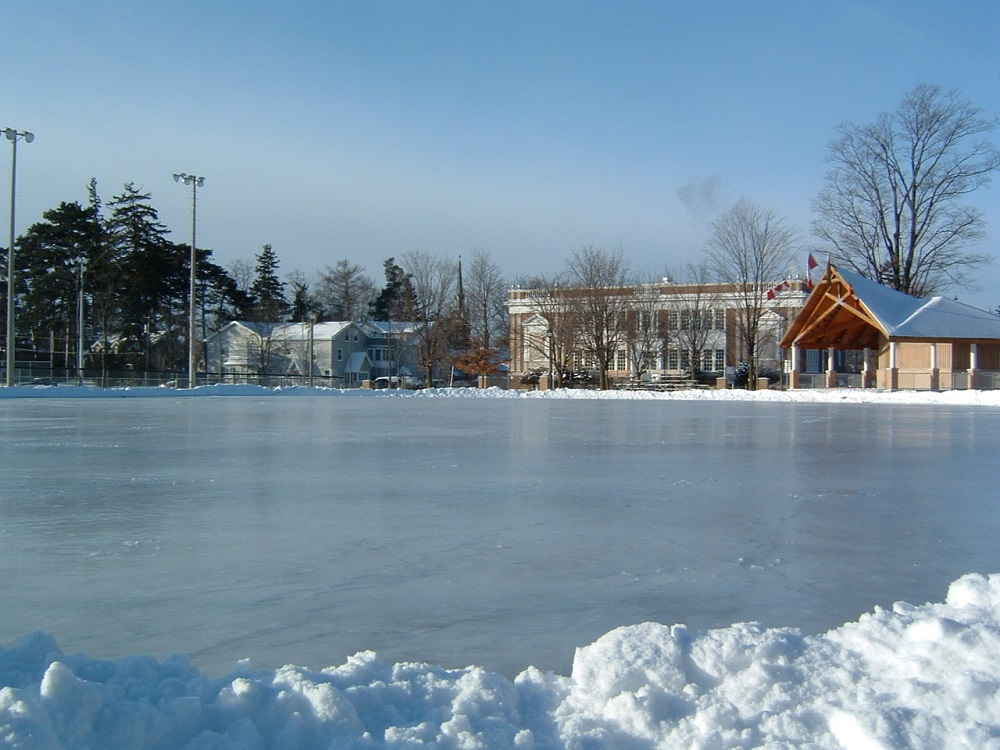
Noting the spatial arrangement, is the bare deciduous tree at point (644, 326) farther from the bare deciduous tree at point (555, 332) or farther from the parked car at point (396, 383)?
the parked car at point (396, 383)

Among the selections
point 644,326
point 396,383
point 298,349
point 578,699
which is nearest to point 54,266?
point 298,349

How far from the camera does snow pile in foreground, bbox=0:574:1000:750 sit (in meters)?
2.66

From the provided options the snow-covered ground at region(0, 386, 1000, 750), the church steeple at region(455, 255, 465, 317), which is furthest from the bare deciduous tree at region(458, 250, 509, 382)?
the snow-covered ground at region(0, 386, 1000, 750)

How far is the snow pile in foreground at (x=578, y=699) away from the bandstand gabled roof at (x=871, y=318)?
39.6 meters

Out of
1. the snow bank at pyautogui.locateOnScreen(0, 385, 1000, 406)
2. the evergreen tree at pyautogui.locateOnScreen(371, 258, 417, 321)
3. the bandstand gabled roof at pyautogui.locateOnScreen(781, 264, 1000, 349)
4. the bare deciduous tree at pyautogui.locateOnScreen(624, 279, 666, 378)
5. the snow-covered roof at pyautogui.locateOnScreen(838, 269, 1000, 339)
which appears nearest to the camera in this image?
the snow bank at pyautogui.locateOnScreen(0, 385, 1000, 406)

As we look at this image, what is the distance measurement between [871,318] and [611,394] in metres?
12.8

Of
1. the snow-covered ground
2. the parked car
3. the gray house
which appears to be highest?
the gray house

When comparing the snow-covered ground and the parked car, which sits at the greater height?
the snow-covered ground

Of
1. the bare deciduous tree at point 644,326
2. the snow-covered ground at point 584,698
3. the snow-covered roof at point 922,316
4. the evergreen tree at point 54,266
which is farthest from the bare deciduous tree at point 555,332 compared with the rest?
the snow-covered ground at point 584,698

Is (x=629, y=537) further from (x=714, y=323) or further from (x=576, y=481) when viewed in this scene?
(x=714, y=323)

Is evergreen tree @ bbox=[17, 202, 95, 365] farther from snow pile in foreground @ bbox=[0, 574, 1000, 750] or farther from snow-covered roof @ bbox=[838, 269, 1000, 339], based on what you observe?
snow pile in foreground @ bbox=[0, 574, 1000, 750]

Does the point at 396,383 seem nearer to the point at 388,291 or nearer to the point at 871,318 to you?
the point at 871,318

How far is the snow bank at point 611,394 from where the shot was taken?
3397 centimetres

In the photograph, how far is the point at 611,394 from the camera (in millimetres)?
43688
